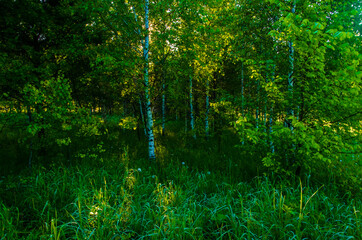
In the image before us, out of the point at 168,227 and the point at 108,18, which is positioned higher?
the point at 108,18

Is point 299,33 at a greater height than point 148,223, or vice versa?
point 299,33

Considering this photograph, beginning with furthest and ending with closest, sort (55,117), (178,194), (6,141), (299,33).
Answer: (6,141), (55,117), (178,194), (299,33)

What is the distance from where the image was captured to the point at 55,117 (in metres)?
4.53

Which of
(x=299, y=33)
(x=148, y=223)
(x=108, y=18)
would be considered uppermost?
(x=108, y=18)

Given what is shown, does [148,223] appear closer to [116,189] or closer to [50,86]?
[116,189]

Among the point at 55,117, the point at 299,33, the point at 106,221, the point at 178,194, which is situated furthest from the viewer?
the point at 55,117

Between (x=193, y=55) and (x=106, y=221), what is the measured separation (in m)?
5.81

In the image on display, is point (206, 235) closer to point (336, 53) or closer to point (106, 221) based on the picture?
point (106, 221)

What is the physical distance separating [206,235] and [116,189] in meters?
2.41

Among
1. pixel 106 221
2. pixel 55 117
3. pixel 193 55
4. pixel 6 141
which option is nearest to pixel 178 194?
pixel 106 221

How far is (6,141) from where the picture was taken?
361 inches

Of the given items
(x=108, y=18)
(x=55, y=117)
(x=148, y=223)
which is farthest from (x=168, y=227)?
(x=108, y=18)

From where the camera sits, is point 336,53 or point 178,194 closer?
point 178,194

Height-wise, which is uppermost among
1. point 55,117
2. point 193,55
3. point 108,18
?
point 108,18
